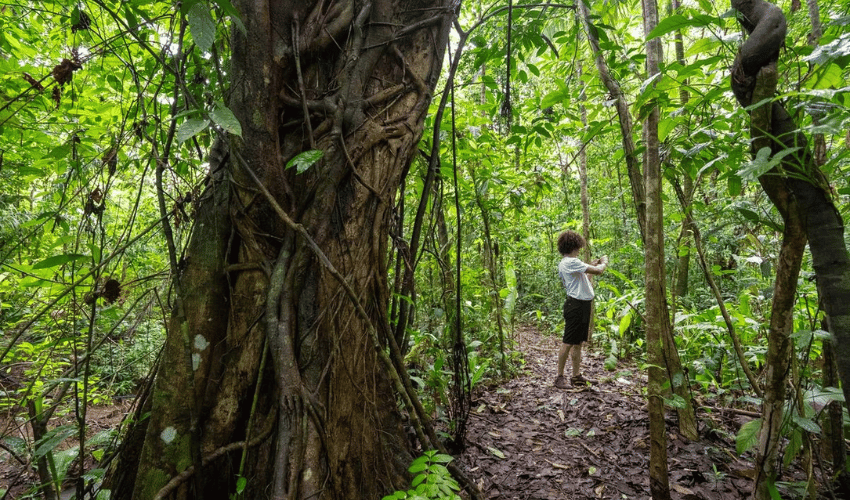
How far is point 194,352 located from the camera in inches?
65.9

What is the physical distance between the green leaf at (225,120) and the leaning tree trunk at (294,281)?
0.44m

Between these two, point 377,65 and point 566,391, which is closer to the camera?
point 377,65

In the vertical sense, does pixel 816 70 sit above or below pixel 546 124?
below

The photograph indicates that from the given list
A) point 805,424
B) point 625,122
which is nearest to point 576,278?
point 625,122

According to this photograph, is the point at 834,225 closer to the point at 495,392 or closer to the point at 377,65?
the point at 377,65

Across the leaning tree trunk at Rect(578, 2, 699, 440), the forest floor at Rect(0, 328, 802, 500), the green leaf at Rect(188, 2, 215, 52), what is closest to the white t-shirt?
the forest floor at Rect(0, 328, 802, 500)

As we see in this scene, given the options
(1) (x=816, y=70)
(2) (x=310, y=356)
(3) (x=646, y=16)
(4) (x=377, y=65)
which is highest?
(3) (x=646, y=16)

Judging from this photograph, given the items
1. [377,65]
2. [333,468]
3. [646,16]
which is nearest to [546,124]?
[646,16]

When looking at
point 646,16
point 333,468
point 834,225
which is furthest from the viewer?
point 646,16

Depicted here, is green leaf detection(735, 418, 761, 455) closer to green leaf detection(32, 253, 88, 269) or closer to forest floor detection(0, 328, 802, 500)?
forest floor detection(0, 328, 802, 500)

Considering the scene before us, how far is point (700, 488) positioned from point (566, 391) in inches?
70.6

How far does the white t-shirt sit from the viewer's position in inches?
174

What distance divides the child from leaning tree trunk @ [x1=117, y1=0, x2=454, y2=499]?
278cm

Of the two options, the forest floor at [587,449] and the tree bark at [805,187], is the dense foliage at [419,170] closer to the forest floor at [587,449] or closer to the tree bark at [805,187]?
the tree bark at [805,187]
